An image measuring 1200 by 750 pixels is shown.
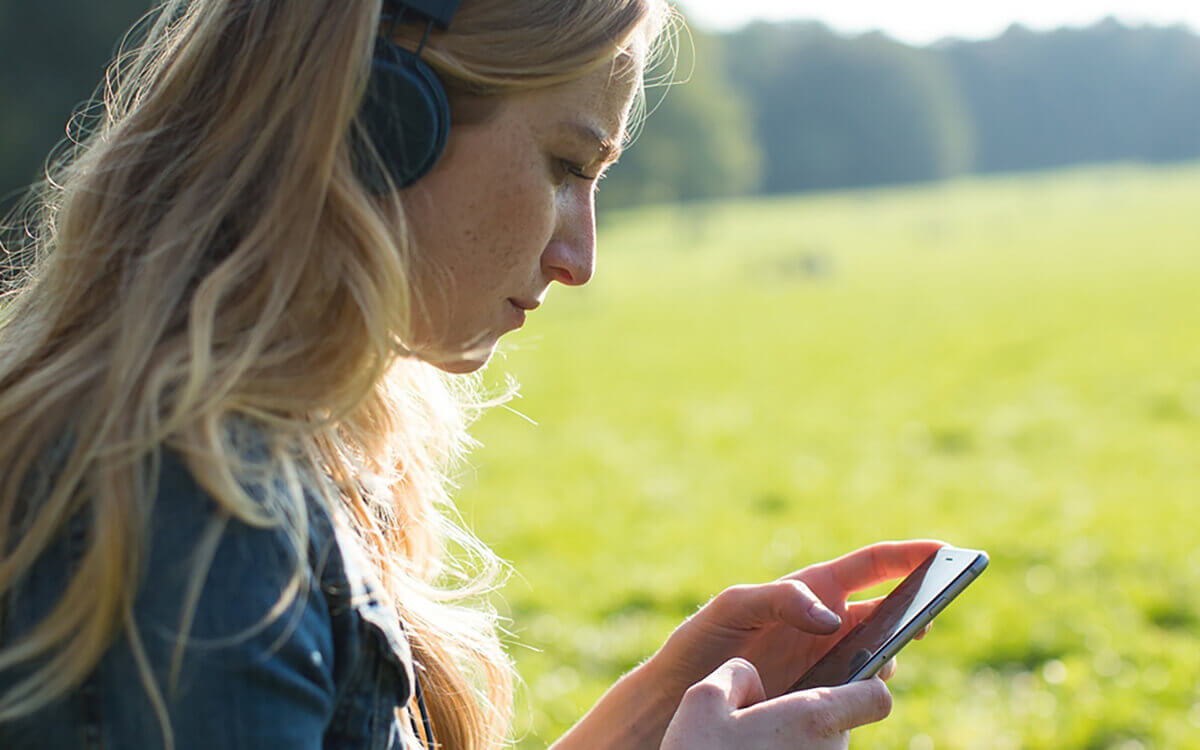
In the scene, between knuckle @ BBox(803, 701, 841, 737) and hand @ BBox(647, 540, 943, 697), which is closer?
knuckle @ BBox(803, 701, 841, 737)

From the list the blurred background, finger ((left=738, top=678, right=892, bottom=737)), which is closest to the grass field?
the blurred background

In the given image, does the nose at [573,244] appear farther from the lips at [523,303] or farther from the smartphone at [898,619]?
the smartphone at [898,619]

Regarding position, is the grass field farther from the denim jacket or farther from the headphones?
the denim jacket

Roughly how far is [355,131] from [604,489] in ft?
24.4

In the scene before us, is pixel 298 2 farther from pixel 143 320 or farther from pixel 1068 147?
pixel 1068 147

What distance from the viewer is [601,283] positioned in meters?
28.3

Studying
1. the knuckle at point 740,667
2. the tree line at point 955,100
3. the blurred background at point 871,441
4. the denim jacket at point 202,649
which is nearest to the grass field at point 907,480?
the blurred background at point 871,441

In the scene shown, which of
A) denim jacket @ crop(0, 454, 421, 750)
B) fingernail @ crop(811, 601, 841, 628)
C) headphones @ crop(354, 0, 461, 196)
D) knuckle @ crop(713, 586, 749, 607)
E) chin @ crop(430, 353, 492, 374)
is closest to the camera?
denim jacket @ crop(0, 454, 421, 750)

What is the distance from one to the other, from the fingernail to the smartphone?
45 millimetres

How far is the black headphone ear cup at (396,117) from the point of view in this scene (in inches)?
52.2

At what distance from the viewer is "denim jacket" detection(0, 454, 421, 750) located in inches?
41.8

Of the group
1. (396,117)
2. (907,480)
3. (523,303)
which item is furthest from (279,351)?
(907,480)

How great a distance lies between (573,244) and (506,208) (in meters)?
0.16

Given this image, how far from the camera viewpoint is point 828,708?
1.43m
